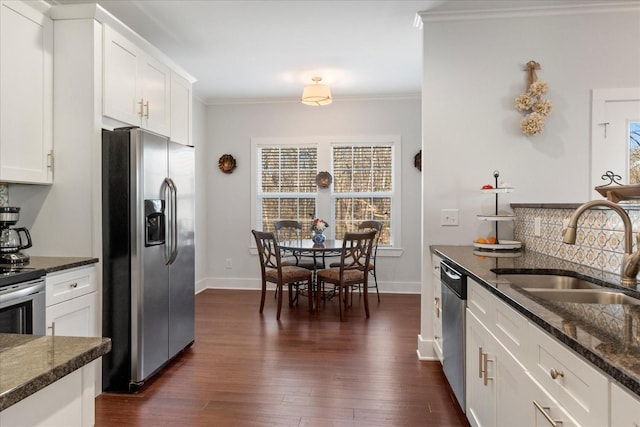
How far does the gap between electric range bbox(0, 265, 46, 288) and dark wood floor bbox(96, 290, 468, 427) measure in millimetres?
898

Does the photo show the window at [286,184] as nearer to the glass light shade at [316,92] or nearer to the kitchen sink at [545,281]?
the glass light shade at [316,92]

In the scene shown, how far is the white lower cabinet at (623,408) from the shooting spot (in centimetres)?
74

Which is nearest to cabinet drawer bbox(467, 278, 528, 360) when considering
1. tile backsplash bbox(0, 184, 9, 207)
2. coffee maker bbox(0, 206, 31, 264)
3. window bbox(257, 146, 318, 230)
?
coffee maker bbox(0, 206, 31, 264)

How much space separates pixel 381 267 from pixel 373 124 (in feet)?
6.44

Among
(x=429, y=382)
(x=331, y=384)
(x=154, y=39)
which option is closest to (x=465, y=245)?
(x=429, y=382)

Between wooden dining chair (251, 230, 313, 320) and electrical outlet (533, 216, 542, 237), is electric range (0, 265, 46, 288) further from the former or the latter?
electrical outlet (533, 216, 542, 237)

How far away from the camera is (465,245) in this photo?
9.92ft

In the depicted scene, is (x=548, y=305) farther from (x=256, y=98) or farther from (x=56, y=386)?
(x=256, y=98)

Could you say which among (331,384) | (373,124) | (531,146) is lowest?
(331,384)

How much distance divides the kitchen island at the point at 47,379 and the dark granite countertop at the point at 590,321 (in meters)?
1.08

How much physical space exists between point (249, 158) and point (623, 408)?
516 cm

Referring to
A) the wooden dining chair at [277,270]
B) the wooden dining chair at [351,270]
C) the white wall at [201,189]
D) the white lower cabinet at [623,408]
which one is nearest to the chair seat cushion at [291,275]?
A: the wooden dining chair at [277,270]

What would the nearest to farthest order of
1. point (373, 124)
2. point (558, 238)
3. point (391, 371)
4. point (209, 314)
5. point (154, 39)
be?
point (558, 238) → point (391, 371) → point (154, 39) → point (209, 314) → point (373, 124)

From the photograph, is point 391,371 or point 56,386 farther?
point 391,371
